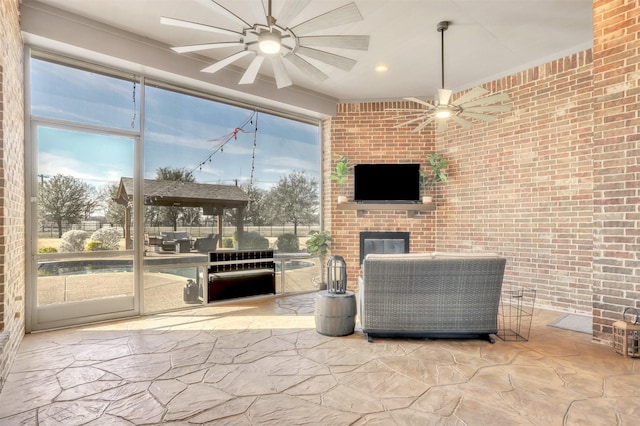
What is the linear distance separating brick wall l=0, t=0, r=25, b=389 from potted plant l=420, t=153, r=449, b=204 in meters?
5.22

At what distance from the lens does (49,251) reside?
382 centimetres

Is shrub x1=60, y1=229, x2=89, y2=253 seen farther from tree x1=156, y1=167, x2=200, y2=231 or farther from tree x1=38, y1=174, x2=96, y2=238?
tree x1=156, y1=167, x2=200, y2=231

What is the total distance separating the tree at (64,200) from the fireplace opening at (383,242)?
398 centimetres

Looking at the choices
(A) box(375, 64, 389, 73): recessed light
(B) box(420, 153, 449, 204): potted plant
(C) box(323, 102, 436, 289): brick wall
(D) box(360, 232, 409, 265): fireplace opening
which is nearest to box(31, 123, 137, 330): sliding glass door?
(C) box(323, 102, 436, 289): brick wall

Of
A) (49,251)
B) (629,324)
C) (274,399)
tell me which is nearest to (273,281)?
(49,251)

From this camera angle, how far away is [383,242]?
6.07m

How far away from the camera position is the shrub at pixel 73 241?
392 cm

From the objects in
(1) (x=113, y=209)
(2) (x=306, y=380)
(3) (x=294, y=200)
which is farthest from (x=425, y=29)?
(1) (x=113, y=209)

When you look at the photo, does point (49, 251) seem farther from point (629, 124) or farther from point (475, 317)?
point (629, 124)

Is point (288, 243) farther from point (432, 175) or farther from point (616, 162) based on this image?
point (616, 162)

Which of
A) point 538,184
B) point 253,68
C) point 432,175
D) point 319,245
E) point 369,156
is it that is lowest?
point 319,245

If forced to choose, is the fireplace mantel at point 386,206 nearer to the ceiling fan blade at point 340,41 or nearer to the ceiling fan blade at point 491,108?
the ceiling fan blade at point 491,108

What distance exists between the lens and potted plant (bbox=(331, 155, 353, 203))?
5.82 metres

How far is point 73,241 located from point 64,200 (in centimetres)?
47
